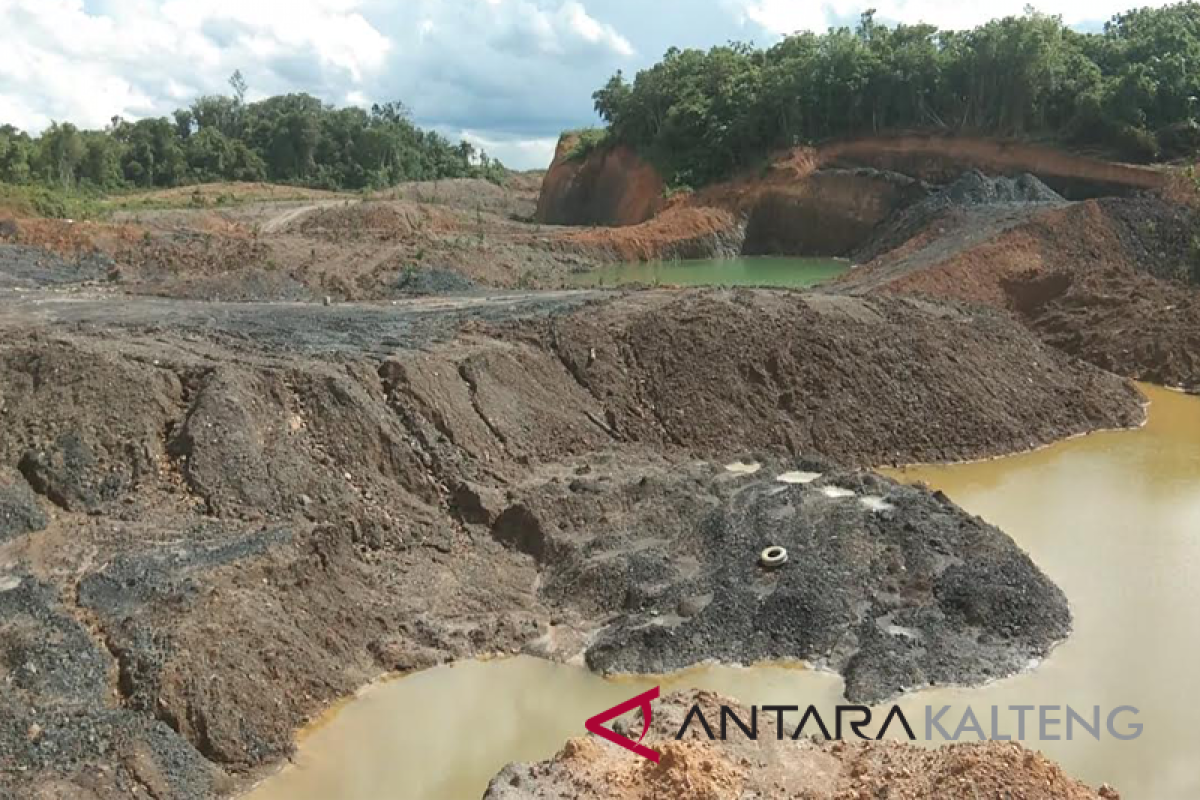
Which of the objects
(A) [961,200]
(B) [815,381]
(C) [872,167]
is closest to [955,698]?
(B) [815,381]

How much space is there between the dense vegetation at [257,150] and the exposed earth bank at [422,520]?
43755 millimetres

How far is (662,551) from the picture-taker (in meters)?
12.1

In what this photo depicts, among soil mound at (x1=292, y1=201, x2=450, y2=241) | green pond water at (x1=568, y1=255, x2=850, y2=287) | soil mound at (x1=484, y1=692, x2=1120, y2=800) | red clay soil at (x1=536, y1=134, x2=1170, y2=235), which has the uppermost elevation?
red clay soil at (x1=536, y1=134, x2=1170, y2=235)

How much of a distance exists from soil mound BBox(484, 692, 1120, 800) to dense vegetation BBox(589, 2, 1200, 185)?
33913mm

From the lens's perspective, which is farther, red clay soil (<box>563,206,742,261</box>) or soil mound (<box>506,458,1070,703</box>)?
red clay soil (<box>563,206,742,261</box>)

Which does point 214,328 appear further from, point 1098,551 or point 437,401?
point 1098,551

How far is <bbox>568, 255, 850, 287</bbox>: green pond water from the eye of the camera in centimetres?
3325

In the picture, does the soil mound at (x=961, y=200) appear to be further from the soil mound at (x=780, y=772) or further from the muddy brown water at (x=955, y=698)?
the soil mound at (x=780, y=772)

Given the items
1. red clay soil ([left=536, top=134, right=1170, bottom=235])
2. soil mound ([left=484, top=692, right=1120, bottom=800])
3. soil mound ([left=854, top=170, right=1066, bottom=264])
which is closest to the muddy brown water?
soil mound ([left=484, top=692, right=1120, bottom=800])

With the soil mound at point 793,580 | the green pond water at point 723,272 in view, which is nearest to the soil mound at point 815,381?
the soil mound at point 793,580

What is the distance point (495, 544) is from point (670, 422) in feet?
15.4

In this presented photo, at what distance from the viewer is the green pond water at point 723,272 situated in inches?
1309

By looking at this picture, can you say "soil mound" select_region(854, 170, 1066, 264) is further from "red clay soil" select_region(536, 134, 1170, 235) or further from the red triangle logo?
the red triangle logo

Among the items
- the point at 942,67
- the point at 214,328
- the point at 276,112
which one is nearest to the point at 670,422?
the point at 214,328
